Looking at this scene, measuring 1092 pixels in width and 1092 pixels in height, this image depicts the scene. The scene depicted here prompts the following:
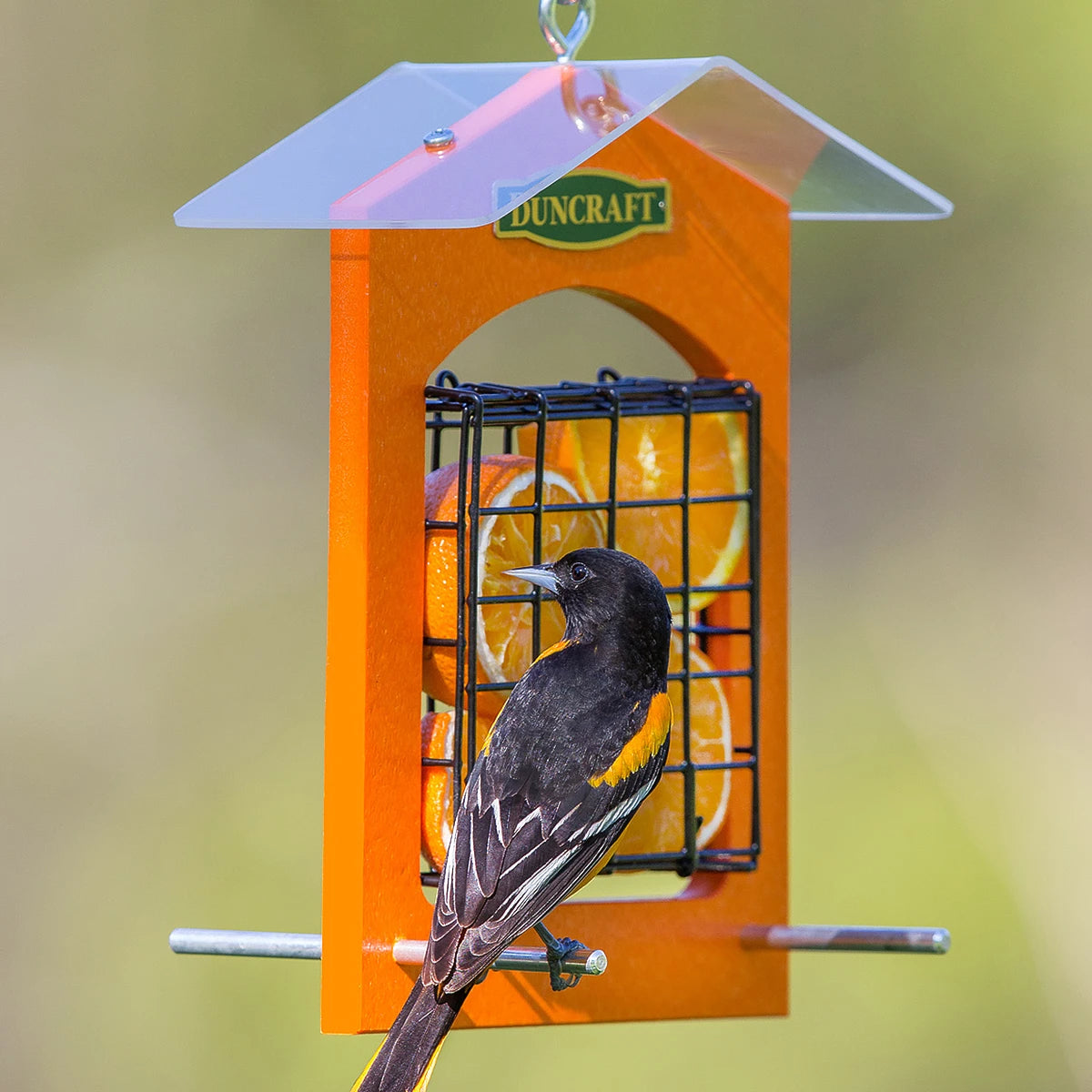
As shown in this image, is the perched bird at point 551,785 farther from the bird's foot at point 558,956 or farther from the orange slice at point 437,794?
the orange slice at point 437,794

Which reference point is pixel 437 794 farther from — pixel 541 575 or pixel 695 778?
pixel 695 778

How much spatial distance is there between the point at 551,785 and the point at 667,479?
86cm

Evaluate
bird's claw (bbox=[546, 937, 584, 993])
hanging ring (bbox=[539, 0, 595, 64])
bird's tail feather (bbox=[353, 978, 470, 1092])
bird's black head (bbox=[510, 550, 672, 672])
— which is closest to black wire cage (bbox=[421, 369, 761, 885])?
bird's black head (bbox=[510, 550, 672, 672])

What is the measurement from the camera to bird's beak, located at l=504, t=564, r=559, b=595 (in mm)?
3377

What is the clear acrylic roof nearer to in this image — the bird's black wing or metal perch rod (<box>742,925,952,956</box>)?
the bird's black wing

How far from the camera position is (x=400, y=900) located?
3.40 metres

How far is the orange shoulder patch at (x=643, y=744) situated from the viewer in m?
3.25

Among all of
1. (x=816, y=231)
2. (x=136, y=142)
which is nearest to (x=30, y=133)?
(x=136, y=142)

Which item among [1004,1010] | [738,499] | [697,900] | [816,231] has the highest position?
[816,231]

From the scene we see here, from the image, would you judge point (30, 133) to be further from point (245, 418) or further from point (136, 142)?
point (245, 418)

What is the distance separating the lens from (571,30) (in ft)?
11.5

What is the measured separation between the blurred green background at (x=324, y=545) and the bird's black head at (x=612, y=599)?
370 centimetres

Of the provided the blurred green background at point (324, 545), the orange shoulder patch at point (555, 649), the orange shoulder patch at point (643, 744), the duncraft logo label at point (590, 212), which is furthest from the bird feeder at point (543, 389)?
the blurred green background at point (324, 545)

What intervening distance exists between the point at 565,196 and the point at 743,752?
4.00 ft
